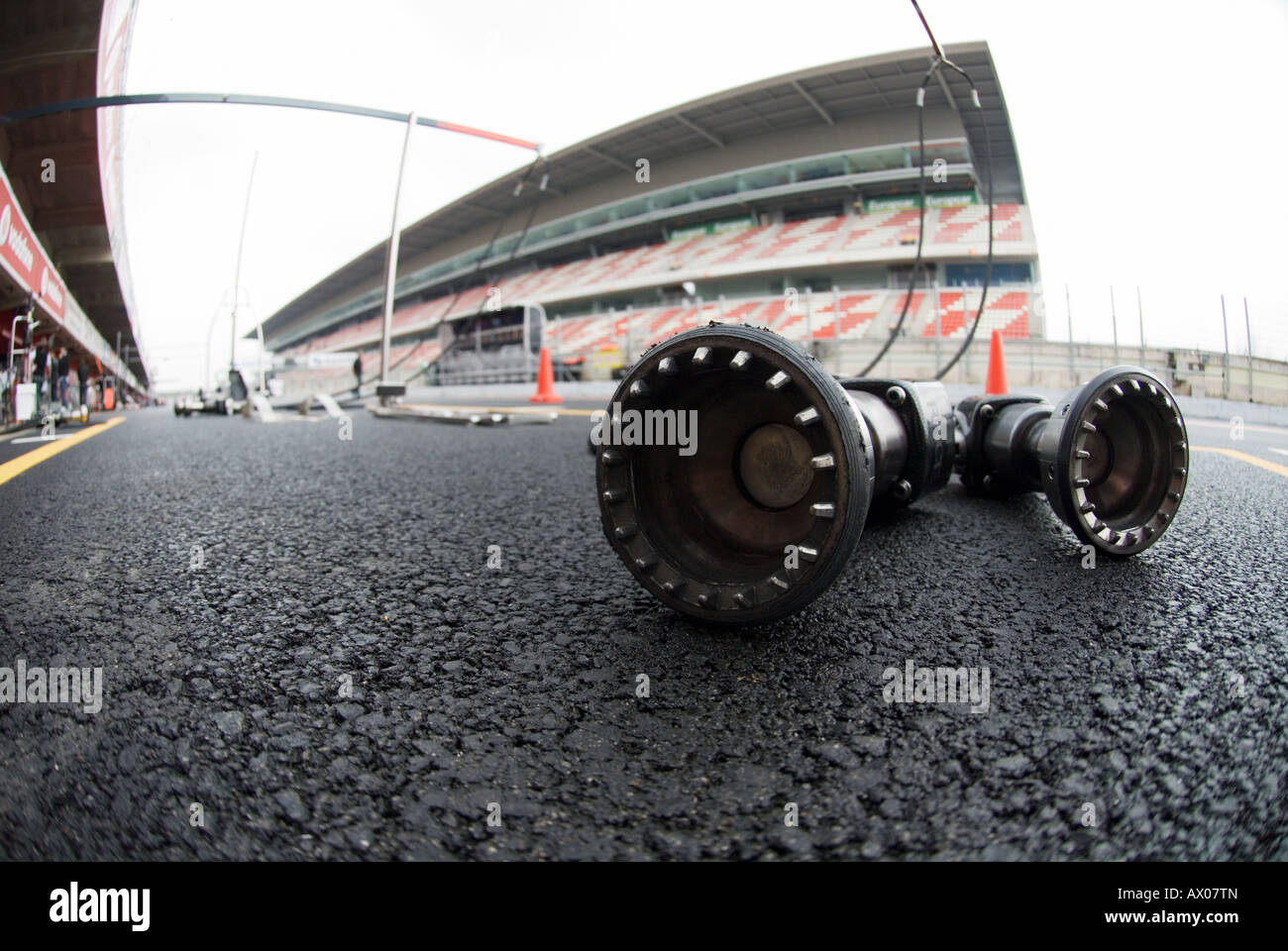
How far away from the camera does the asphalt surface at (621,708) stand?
0.58 m

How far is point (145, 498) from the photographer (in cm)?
230

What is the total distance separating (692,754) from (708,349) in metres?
0.56

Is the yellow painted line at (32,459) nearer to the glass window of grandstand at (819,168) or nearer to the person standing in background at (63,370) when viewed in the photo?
the person standing in background at (63,370)

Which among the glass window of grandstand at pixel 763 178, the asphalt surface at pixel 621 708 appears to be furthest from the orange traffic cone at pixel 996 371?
the glass window of grandstand at pixel 763 178

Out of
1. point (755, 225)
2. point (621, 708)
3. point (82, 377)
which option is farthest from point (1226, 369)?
point (755, 225)

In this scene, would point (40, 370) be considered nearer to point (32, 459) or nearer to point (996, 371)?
point (32, 459)

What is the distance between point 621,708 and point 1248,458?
411cm

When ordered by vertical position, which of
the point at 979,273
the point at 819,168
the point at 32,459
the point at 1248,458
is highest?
the point at 819,168

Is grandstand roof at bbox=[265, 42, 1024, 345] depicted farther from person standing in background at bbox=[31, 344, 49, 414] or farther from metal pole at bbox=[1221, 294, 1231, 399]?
person standing in background at bbox=[31, 344, 49, 414]

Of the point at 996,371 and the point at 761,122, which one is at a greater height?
the point at 761,122

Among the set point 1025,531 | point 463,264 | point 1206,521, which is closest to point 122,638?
point 1025,531

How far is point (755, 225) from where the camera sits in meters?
30.3

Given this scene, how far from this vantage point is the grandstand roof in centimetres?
2230

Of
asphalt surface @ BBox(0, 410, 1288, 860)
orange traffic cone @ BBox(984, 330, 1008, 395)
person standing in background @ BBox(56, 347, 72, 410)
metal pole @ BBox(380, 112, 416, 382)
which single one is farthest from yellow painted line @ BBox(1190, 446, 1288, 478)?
person standing in background @ BBox(56, 347, 72, 410)
